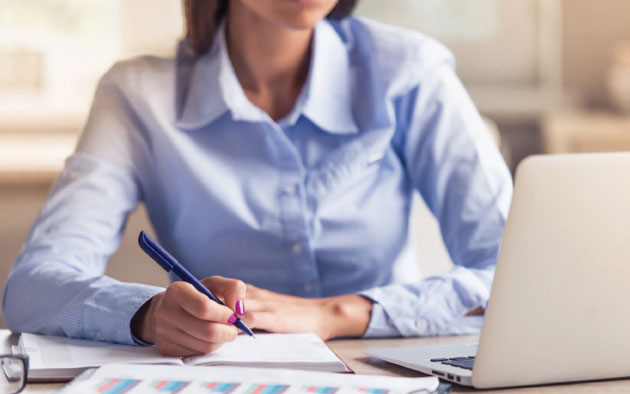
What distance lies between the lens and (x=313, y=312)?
116cm

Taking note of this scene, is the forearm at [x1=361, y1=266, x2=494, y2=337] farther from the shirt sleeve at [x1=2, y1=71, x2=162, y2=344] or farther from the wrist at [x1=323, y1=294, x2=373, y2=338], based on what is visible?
the shirt sleeve at [x1=2, y1=71, x2=162, y2=344]

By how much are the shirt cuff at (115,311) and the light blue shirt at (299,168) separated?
0.26 metres

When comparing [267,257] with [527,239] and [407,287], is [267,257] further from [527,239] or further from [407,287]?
[527,239]

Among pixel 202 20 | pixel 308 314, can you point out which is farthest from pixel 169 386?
pixel 202 20

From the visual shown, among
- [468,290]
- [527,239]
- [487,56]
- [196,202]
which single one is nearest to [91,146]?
[196,202]

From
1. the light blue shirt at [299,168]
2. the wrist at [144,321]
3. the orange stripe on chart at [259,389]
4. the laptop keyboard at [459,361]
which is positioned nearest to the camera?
the orange stripe on chart at [259,389]

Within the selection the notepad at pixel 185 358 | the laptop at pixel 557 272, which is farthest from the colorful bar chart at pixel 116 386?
the laptop at pixel 557 272

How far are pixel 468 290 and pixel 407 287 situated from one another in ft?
0.27

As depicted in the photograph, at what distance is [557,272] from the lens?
84 cm

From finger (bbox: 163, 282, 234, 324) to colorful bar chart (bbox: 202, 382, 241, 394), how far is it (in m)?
0.15

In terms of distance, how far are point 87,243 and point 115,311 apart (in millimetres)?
311

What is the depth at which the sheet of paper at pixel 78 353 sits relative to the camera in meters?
0.96

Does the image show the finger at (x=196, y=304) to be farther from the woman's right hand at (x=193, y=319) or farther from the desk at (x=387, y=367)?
the desk at (x=387, y=367)

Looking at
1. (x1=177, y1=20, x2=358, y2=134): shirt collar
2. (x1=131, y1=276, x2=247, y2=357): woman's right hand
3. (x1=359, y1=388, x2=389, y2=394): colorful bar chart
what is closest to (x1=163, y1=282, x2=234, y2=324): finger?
(x1=131, y1=276, x2=247, y2=357): woman's right hand
